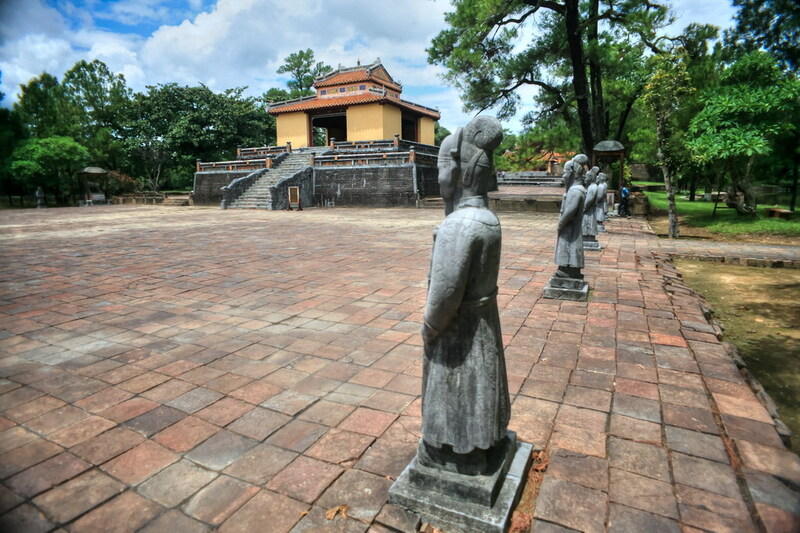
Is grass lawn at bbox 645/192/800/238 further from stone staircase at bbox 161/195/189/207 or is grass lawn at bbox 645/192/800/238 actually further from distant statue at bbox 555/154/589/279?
stone staircase at bbox 161/195/189/207

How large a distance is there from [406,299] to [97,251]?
7.14 meters

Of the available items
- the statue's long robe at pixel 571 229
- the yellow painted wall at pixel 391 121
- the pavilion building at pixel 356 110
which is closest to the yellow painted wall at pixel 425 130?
the pavilion building at pixel 356 110

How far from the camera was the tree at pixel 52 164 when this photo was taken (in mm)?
22453

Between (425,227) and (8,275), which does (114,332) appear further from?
(425,227)

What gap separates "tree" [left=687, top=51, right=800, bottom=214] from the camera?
12.7 meters

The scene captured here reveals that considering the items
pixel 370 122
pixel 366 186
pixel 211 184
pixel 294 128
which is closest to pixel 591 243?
pixel 366 186

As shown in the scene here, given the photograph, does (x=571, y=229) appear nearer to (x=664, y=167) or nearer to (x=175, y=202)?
(x=664, y=167)

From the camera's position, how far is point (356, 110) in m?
26.5

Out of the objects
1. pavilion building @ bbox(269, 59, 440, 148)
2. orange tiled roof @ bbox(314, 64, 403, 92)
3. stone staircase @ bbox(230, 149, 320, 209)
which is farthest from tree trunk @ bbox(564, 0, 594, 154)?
stone staircase @ bbox(230, 149, 320, 209)

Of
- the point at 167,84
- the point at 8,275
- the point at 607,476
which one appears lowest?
the point at 607,476

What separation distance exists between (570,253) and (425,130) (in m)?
27.7

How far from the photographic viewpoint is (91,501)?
2.03m

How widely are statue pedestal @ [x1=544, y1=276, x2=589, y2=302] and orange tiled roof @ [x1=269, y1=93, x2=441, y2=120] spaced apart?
22447 millimetres

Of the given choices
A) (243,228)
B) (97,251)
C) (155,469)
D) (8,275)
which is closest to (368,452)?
(155,469)
